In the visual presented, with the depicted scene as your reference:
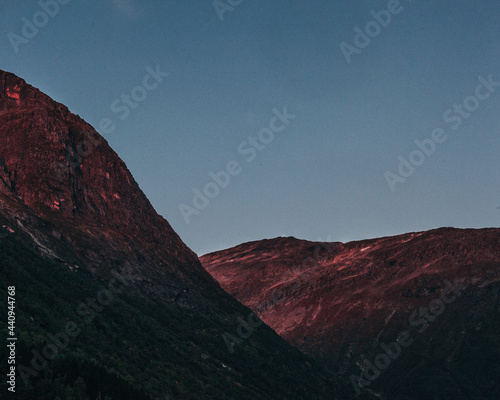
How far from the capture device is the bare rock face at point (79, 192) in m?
107

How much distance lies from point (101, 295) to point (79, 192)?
3938 centimetres

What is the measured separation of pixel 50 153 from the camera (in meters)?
120

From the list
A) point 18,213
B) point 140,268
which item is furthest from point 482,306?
point 18,213

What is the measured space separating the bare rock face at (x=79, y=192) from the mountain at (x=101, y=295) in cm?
32

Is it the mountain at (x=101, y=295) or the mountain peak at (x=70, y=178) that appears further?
the mountain peak at (x=70, y=178)

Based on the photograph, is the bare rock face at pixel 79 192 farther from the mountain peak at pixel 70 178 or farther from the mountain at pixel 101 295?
the mountain at pixel 101 295

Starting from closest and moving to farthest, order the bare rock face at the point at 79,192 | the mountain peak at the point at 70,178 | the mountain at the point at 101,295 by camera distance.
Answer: the mountain at the point at 101,295
the bare rock face at the point at 79,192
the mountain peak at the point at 70,178

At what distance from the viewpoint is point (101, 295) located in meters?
88.8

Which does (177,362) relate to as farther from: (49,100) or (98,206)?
(49,100)

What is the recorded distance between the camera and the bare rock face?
10719 cm

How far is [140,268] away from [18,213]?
97.2 ft

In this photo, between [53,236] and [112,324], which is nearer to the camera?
[112,324]

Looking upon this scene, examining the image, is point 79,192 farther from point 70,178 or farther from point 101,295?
point 101,295

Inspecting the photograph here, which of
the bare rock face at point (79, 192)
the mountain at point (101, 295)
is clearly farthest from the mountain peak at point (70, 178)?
the mountain at point (101, 295)
